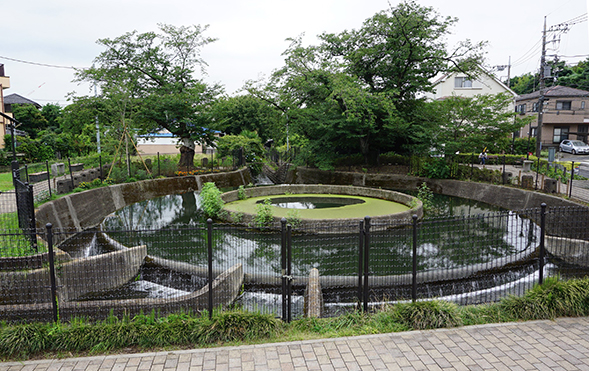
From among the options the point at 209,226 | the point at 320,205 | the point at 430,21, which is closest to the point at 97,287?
the point at 209,226

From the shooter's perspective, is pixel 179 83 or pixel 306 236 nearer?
pixel 306 236

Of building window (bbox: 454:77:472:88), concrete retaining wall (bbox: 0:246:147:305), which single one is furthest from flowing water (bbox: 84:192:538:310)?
building window (bbox: 454:77:472:88)

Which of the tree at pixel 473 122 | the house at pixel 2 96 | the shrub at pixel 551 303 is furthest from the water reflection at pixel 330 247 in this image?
the house at pixel 2 96

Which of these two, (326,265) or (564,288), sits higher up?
(564,288)

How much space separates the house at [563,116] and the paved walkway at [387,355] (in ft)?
135

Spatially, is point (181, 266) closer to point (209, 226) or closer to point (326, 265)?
point (326, 265)

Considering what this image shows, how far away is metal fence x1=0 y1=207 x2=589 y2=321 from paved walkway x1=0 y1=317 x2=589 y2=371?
0.88 meters

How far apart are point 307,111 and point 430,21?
9.12 metres

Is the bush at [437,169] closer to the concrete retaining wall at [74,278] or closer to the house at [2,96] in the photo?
the concrete retaining wall at [74,278]

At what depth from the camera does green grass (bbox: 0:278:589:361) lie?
16.9 feet

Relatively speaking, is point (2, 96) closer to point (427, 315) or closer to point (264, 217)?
point (264, 217)

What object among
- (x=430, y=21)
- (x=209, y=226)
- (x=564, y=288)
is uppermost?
(x=430, y=21)

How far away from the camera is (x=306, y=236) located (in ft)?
42.1

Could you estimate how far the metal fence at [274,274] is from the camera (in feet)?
21.0
